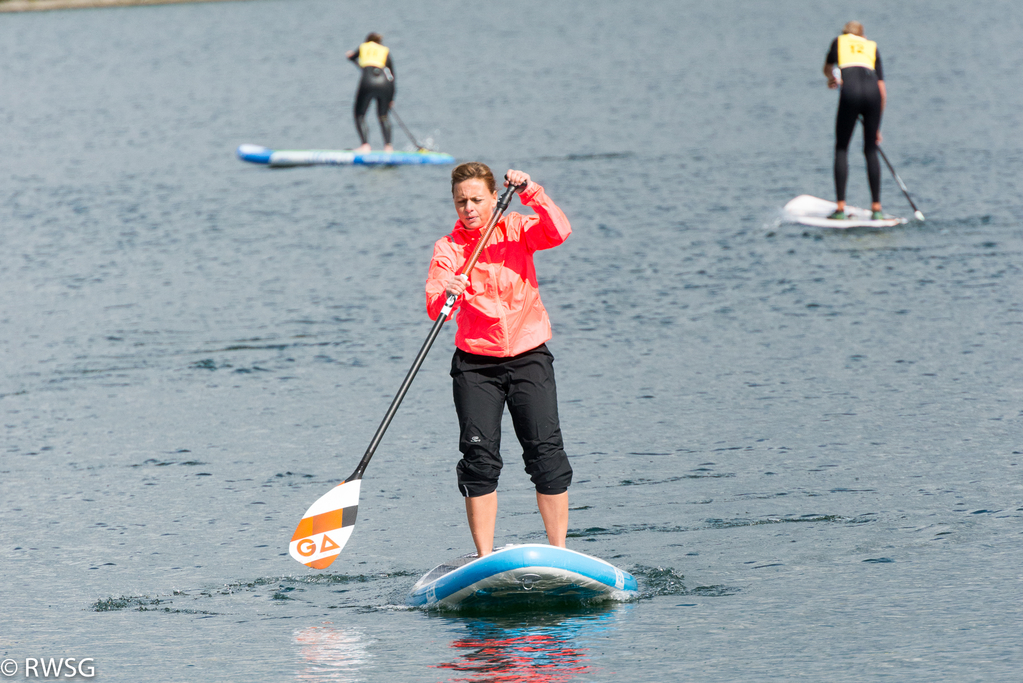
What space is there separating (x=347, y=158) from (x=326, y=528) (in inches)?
591

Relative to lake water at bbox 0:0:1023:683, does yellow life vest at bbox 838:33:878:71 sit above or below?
above

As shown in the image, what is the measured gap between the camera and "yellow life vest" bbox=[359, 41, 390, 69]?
2050cm

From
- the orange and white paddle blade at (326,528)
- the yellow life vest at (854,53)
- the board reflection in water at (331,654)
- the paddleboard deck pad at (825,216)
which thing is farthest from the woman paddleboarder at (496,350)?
the paddleboard deck pad at (825,216)

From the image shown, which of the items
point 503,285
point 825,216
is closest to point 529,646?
point 503,285

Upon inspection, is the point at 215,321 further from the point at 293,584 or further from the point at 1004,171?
the point at 1004,171

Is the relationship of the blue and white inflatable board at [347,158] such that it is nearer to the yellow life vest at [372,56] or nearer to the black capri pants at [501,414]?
the yellow life vest at [372,56]

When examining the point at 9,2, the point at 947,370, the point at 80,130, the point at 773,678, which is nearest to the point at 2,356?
the point at 947,370

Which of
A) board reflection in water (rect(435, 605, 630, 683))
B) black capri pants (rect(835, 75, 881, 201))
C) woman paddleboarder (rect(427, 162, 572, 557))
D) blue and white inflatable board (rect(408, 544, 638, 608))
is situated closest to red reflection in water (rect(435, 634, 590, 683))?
board reflection in water (rect(435, 605, 630, 683))

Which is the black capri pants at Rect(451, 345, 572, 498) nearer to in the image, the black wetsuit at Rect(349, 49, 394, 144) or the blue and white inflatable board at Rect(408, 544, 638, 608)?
the blue and white inflatable board at Rect(408, 544, 638, 608)

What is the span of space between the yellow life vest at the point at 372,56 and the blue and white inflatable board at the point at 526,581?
52.3 feet

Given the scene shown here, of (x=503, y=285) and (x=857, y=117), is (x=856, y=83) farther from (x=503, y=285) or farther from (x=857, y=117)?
(x=503, y=285)

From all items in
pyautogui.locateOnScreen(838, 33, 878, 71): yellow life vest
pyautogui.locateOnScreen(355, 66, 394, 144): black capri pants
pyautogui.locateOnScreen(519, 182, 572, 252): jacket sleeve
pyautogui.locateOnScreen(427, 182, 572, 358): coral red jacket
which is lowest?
pyautogui.locateOnScreen(427, 182, 572, 358): coral red jacket

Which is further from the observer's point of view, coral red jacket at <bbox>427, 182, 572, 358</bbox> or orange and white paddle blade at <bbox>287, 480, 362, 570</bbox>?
orange and white paddle blade at <bbox>287, 480, 362, 570</bbox>

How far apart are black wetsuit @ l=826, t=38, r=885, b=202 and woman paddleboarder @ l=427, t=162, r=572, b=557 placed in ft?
26.9
